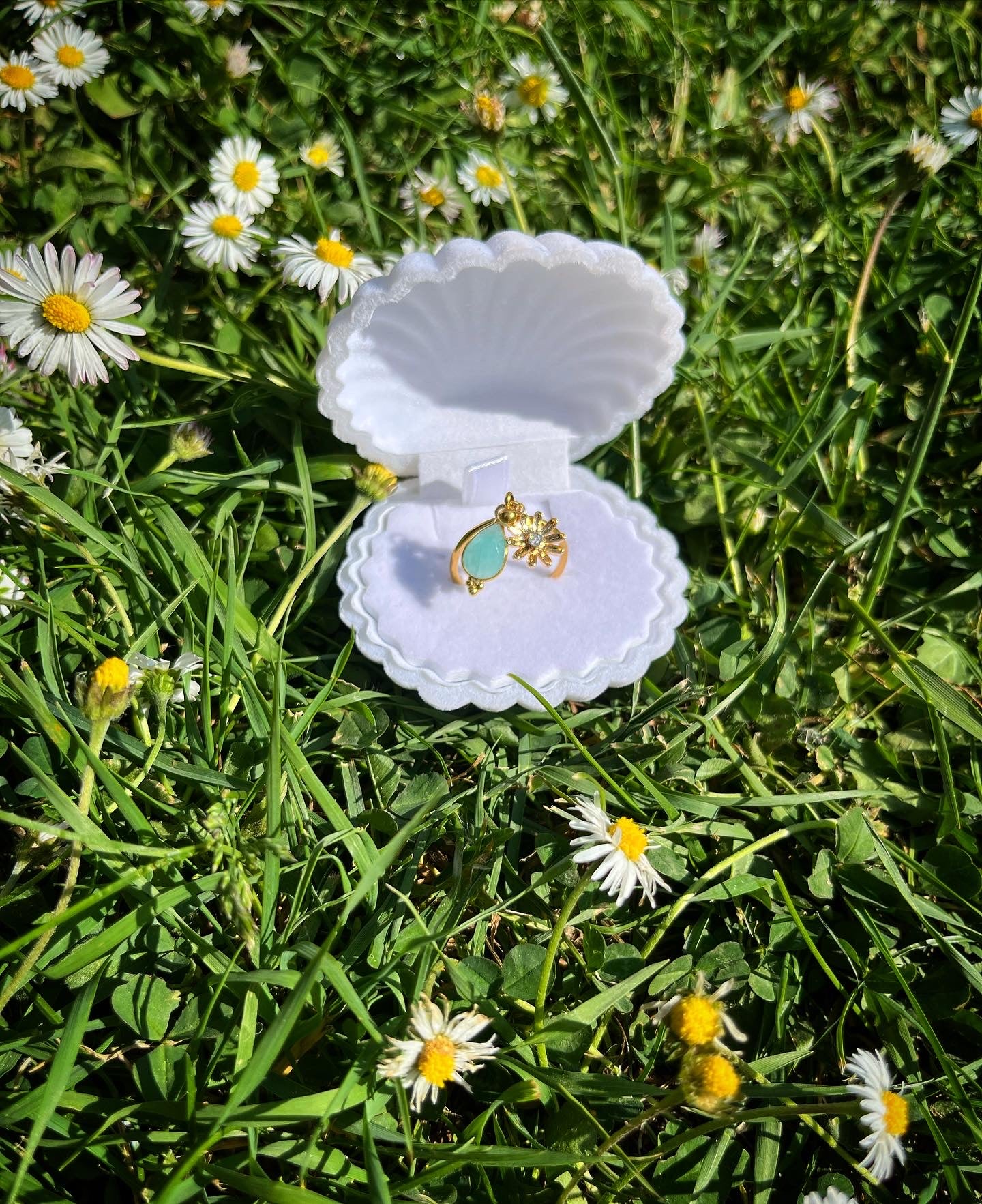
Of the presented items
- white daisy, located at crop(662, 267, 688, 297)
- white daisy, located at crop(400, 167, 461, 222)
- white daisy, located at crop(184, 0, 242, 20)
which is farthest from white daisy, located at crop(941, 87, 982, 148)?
white daisy, located at crop(184, 0, 242, 20)

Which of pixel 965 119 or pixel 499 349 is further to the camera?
pixel 965 119

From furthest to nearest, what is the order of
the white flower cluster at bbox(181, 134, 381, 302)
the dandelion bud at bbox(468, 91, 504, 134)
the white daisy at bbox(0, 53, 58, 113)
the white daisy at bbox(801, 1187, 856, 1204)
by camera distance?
the white daisy at bbox(0, 53, 58, 113)
the dandelion bud at bbox(468, 91, 504, 134)
the white flower cluster at bbox(181, 134, 381, 302)
the white daisy at bbox(801, 1187, 856, 1204)

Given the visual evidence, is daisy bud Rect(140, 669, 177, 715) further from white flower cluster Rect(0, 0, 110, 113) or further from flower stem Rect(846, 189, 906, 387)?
flower stem Rect(846, 189, 906, 387)

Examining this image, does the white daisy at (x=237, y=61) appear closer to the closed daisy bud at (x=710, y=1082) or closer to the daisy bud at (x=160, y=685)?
the daisy bud at (x=160, y=685)

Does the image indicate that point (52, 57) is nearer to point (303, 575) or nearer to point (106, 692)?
point (303, 575)

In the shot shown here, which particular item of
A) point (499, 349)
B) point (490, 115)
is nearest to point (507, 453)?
point (499, 349)

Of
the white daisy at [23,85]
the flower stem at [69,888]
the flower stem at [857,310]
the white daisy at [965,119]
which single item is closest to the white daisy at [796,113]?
the white daisy at [965,119]
